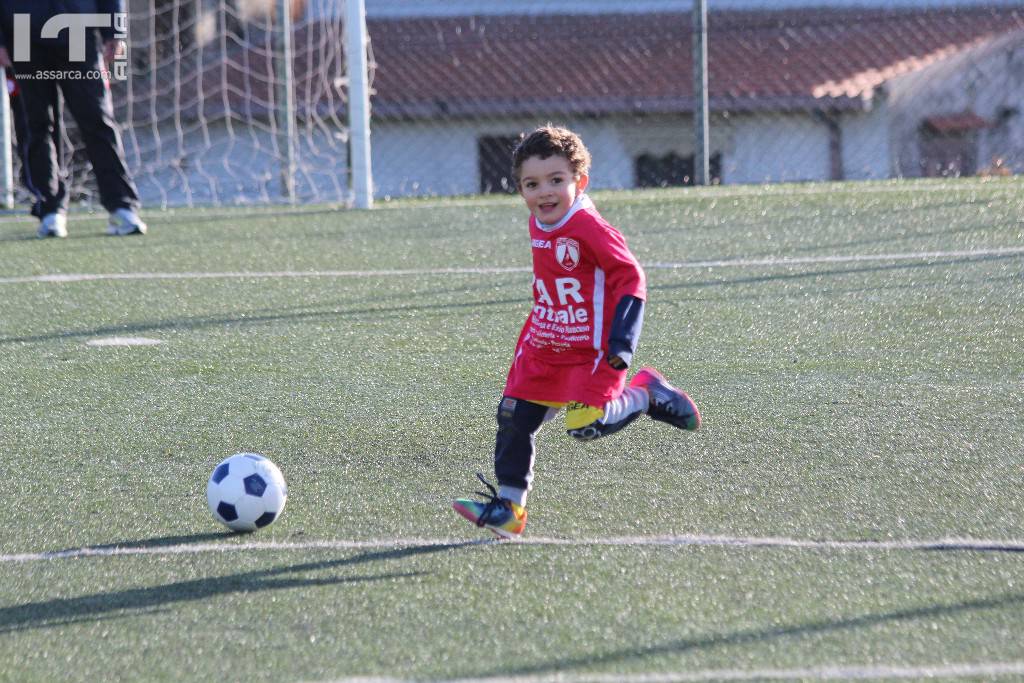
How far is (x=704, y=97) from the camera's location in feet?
33.9

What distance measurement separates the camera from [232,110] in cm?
1464

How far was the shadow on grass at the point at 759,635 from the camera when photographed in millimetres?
2482

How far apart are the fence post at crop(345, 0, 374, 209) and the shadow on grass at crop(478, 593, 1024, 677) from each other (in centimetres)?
719

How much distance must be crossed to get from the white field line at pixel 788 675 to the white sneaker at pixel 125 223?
245 inches

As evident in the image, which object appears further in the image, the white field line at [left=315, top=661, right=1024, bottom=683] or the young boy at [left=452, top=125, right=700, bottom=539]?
the young boy at [left=452, top=125, right=700, bottom=539]

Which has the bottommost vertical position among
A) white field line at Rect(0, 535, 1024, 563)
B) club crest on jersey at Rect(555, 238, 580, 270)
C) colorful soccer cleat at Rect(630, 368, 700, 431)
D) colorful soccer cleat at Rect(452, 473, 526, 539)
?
white field line at Rect(0, 535, 1024, 563)

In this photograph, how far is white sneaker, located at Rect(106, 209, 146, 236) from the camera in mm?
8203

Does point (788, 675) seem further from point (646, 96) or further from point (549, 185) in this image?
point (646, 96)

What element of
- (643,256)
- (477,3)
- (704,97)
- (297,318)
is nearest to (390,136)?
(477,3)

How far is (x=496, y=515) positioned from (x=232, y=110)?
1212cm

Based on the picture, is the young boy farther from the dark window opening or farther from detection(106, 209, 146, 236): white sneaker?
the dark window opening
